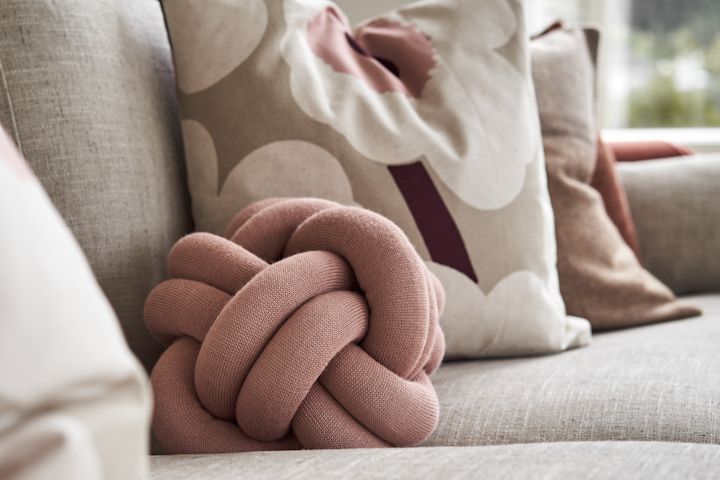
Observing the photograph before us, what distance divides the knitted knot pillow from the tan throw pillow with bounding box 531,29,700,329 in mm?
551

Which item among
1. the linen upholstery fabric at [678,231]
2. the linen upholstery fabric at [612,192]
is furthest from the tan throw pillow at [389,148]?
the linen upholstery fabric at [678,231]

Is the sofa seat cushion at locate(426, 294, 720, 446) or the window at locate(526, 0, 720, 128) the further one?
the window at locate(526, 0, 720, 128)

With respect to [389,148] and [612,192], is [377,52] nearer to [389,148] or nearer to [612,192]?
[389,148]

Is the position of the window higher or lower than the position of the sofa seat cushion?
lower

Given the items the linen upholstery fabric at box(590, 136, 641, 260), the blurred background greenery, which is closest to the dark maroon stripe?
the linen upholstery fabric at box(590, 136, 641, 260)

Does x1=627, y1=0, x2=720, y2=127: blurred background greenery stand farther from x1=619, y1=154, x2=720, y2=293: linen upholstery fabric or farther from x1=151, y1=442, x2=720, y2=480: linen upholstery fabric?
x1=151, y1=442, x2=720, y2=480: linen upholstery fabric

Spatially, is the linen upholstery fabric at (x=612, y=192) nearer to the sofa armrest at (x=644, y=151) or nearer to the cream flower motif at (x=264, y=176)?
the sofa armrest at (x=644, y=151)

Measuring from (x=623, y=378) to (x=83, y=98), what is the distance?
628mm

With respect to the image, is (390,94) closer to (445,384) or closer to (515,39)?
(515,39)

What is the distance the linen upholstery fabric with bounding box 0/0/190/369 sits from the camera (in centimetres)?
86

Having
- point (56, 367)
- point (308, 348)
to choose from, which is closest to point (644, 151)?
point (308, 348)

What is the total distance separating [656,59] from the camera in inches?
106

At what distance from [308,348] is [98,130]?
1.25ft

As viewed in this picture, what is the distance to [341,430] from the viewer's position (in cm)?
70
